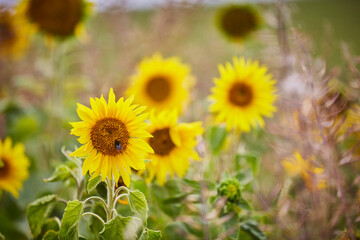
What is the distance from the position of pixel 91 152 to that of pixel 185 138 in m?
0.23

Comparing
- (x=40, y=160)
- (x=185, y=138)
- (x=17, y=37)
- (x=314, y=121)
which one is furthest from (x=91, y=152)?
(x=17, y=37)

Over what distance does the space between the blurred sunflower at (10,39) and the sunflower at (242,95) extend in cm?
82

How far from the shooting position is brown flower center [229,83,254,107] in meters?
0.74

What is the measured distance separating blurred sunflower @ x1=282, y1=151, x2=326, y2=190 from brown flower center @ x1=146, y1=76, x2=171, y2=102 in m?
0.42

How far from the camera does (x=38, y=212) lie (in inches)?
20.0

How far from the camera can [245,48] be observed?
110 centimetres

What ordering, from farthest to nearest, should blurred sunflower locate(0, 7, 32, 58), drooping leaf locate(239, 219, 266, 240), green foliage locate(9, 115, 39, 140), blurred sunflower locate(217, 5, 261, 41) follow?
blurred sunflower locate(0, 7, 32, 58), blurred sunflower locate(217, 5, 261, 41), green foliage locate(9, 115, 39, 140), drooping leaf locate(239, 219, 266, 240)

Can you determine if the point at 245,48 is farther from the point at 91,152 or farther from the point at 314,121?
the point at 91,152

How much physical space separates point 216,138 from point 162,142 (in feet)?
0.46

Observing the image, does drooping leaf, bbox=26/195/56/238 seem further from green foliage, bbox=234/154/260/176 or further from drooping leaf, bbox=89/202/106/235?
green foliage, bbox=234/154/260/176

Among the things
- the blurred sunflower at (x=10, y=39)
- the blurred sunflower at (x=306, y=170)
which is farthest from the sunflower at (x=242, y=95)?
the blurred sunflower at (x=10, y=39)

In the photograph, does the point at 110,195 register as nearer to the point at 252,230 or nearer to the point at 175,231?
the point at 175,231

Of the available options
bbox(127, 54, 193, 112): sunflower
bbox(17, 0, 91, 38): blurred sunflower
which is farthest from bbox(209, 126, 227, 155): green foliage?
bbox(17, 0, 91, 38): blurred sunflower

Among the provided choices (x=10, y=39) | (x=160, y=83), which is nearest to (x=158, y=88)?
(x=160, y=83)
